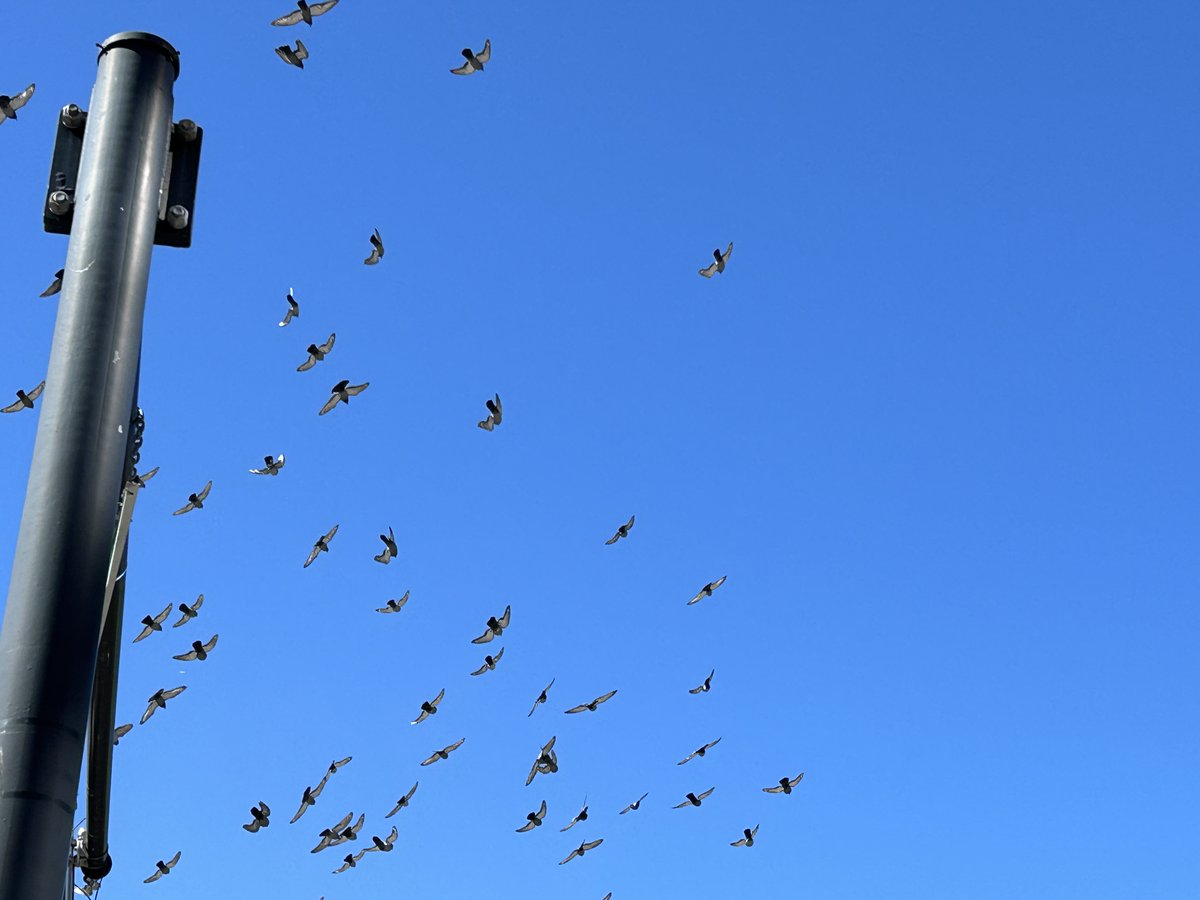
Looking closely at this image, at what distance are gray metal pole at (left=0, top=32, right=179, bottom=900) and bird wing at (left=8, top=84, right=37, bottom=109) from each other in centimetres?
3341

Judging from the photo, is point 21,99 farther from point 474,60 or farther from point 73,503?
point 73,503

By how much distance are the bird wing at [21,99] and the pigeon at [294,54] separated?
6875 millimetres

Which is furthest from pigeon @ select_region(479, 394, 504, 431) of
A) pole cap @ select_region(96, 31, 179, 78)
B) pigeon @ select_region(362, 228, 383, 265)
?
pole cap @ select_region(96, 31, 179, 78)

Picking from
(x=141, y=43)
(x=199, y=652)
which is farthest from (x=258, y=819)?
(x=141, y=43)

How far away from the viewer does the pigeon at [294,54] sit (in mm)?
42250

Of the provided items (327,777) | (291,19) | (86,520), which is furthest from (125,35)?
(327,777)

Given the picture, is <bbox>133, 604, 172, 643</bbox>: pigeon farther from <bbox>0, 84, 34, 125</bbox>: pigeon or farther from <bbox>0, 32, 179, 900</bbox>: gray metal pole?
<bbox>0, 32, 179, 900</bbox>: gray metal pole

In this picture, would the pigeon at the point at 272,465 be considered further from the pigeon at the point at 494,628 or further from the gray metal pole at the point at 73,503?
the gray metal pole at the point at 73,503

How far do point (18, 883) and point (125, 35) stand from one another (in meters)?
3.52

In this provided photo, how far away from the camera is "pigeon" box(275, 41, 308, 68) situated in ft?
139

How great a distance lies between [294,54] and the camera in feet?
139

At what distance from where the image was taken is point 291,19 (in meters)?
42.5

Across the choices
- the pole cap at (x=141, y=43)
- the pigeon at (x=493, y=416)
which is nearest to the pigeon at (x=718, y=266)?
the pigeon at (x=493, y=416)

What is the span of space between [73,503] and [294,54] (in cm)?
3840
